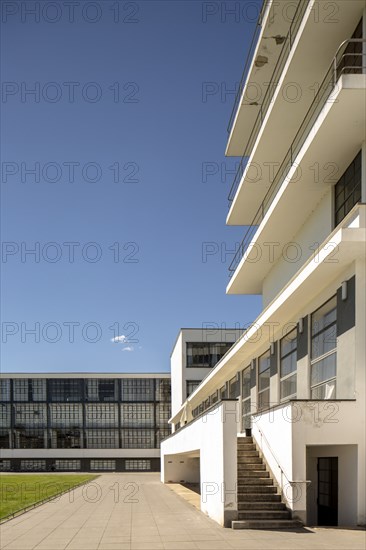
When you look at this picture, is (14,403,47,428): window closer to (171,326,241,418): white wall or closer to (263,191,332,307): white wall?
(171,326,241,418): white wall

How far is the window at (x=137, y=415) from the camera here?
6750 cm

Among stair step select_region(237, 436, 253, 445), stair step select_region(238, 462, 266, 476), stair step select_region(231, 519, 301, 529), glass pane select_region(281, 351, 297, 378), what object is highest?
glass pane select_region(281, 351, 297, 378)

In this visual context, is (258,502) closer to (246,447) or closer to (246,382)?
(246,447)

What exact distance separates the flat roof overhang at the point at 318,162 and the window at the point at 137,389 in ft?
154

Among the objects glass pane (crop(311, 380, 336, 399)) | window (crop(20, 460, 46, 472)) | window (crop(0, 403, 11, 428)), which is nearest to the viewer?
glass pane (crop(311, 380, 336, 399))

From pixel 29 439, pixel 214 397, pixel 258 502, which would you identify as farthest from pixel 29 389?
pixel 258 502

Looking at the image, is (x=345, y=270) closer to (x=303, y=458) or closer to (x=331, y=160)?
(x=331, y=160)

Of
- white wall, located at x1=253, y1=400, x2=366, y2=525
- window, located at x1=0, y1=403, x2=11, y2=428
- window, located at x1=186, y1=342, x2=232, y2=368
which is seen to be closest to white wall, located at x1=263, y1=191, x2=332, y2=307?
white wall, located at x1=253, y1=400, x2=366, y2=525

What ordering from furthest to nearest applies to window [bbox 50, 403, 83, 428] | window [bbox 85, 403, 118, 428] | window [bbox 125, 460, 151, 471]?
window [bbox 50, 403, 83, 428]
window [bbox 85, 403, 118, 428]
window [bbox 125, 460, 151, 471]

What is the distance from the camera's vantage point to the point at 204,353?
53812 mm

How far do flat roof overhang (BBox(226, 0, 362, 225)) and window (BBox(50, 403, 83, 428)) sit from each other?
163ft

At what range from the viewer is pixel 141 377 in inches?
2707

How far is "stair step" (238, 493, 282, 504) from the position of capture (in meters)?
14.0

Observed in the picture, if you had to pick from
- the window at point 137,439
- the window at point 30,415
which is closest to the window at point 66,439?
the window at point 30,415
